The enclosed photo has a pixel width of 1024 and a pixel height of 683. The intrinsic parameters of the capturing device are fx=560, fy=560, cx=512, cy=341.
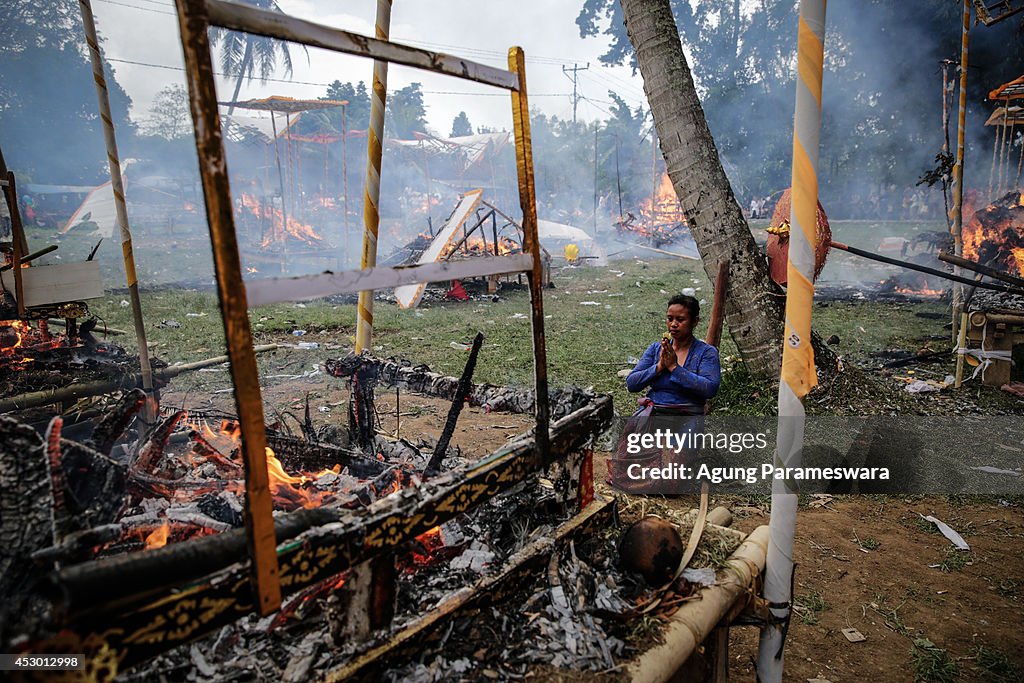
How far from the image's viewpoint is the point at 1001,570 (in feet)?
13.4

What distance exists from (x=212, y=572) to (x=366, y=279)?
0.86 m

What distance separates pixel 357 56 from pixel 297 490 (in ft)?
6.95

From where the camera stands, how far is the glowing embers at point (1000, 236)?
40.7 feet

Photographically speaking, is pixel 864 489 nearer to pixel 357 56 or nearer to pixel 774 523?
pixel 774 523

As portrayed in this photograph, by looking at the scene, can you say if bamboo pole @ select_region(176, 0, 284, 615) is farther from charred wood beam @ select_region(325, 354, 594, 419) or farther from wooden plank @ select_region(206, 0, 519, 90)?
charred wood beam @ select_region(325, 354, 594, 419)

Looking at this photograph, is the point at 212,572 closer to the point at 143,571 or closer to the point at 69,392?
the point at 143,571

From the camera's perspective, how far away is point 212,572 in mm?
1436

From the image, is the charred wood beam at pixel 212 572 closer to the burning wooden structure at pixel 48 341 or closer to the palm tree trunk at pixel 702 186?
the burning wooden structure at pixel 48 341

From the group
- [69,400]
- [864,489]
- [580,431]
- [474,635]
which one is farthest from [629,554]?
[69,400]

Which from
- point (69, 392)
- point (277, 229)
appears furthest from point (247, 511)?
point (277, 229)

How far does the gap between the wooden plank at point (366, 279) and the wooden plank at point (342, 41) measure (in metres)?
0.59

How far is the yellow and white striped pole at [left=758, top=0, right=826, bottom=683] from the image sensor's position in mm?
2197

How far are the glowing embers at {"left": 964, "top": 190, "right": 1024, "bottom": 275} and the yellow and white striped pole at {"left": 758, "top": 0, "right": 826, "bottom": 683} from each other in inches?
544

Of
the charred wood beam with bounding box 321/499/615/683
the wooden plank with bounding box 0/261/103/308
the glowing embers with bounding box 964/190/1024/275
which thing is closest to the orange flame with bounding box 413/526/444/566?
the charred wood beam with bounding box 321/499/615/683
